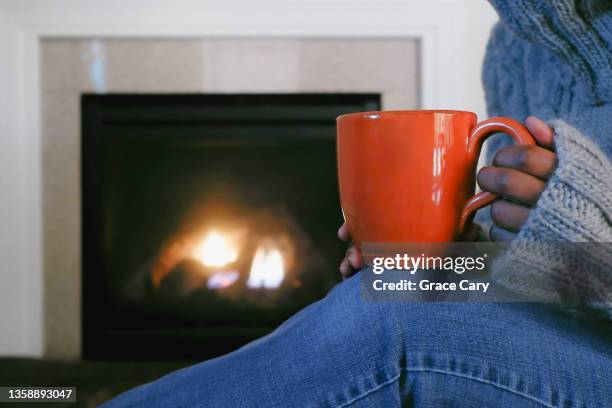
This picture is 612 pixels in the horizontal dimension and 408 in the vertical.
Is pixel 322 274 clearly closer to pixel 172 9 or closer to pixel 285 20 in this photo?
pixel 285 20

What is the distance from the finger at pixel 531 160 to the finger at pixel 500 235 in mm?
46

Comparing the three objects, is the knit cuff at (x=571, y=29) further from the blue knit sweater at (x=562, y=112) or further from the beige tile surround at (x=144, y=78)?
the beige tile surround at (x=144, y=78)

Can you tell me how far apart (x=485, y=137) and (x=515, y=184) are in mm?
38

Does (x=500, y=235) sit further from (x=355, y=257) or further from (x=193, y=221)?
(x=193, y=221)

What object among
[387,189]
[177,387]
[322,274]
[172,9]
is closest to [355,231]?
[387,189]

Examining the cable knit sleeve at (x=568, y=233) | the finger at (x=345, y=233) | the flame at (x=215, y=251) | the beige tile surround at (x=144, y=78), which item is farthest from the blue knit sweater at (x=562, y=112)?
the flame at (x=215, y=251)

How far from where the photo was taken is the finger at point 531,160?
330mm

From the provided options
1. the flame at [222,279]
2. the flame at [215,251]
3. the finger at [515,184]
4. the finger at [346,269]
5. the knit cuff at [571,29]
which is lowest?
the flame at [222,279]

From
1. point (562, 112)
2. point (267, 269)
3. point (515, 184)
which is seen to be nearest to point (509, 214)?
point (515, 184)

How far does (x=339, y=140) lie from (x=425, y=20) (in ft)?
4.21

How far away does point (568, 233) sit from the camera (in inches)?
13.1

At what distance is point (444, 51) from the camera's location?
154 centimetres

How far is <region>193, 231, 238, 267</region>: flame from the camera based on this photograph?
1543 millimetres

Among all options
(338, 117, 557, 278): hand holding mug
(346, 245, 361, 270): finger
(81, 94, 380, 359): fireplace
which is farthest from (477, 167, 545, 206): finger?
(81, 94, 380, 359): fireplace
